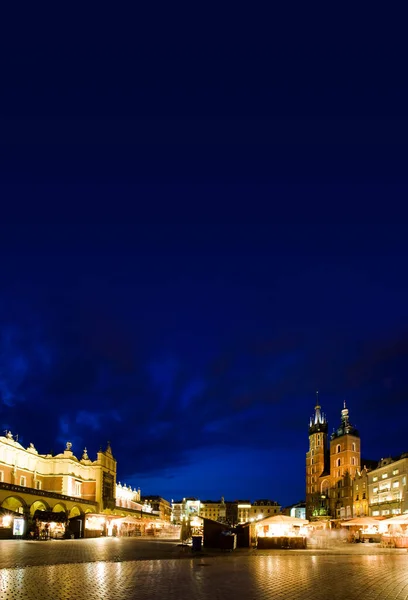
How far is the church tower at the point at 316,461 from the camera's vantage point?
143125mm

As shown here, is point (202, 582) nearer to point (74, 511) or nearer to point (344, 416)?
point (74, 511)

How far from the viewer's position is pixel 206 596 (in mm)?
13594

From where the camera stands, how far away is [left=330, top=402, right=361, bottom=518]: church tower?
123875 mm

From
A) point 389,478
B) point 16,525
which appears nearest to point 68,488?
point 16,525

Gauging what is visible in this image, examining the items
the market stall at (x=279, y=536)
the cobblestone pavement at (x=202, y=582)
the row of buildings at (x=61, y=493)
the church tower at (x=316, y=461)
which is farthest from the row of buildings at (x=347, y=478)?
the cobblestone pavement at (x=202, y=582)

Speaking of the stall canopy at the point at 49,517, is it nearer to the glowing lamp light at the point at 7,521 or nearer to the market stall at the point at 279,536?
the glowing lamp light at the point at 7,521

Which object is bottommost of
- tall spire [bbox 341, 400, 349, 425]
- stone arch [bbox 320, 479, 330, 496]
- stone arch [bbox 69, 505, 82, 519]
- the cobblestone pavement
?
stone arch [bbox 320, 479, 330, 496]

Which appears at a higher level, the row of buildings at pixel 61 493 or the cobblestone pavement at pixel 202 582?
the cobblestone pavement at pixel 202 582

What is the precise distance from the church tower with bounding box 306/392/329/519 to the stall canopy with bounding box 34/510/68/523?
9639 cm

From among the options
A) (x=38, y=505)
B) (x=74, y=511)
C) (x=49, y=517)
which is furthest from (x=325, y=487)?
(x=49, y=517)

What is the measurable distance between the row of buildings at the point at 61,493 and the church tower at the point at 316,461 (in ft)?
154

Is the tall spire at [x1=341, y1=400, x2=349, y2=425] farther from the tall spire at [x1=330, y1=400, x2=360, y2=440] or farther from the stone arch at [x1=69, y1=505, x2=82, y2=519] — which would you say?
the stone arch at [x1=69, y1=505, x2=82, y2=519]

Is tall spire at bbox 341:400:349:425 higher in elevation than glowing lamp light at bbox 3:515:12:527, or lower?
higher

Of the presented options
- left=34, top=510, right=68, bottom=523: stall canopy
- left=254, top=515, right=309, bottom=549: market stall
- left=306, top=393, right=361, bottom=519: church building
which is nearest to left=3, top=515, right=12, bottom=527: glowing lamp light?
left=34, top=510, right=68, bottom=523: stall canopy
